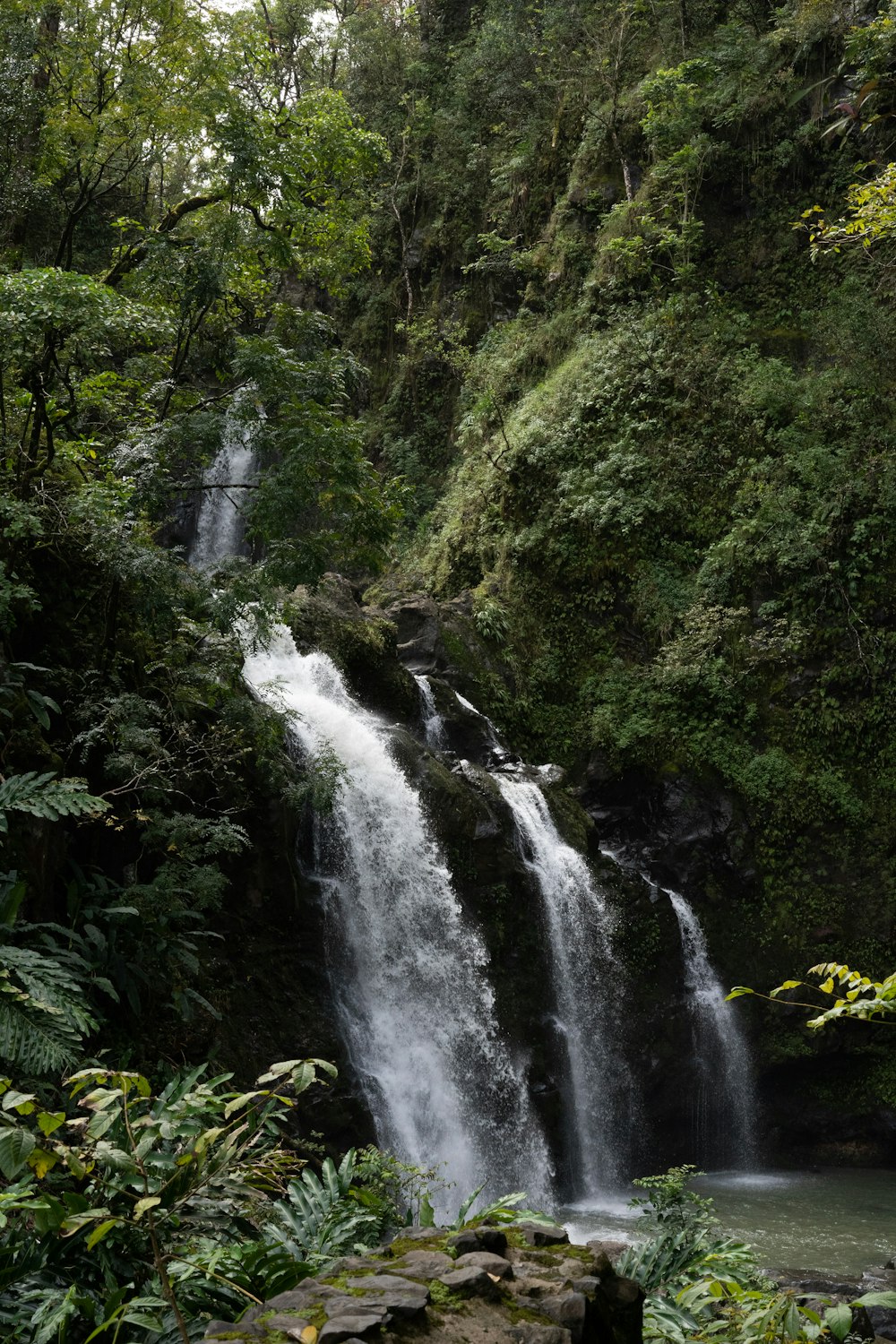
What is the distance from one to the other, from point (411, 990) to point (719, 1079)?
525cm

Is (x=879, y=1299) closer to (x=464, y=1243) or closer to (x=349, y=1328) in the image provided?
(x=464, y=1243)

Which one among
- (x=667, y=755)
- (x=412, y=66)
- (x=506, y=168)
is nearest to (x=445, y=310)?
(x=506, y=168)

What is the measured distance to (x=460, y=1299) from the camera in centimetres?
291

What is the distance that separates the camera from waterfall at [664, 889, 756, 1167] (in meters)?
12.8

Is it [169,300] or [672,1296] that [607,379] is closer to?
[169,300]

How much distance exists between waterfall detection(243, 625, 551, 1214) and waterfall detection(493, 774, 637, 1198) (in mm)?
1104

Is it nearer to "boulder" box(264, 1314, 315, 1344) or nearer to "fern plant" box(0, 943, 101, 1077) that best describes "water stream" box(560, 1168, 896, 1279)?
"fern plant" box(0, 943, 101, 1077)

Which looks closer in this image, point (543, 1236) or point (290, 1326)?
point (290, 1326)

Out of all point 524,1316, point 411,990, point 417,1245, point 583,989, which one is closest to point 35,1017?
point 417,1245

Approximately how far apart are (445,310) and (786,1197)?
20307mm

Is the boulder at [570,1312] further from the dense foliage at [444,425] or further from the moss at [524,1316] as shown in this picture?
the dense foliage at [444,425]

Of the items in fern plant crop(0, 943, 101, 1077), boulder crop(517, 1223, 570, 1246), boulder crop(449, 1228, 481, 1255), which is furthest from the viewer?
fern plant crop(0, 943, 101, 1077)

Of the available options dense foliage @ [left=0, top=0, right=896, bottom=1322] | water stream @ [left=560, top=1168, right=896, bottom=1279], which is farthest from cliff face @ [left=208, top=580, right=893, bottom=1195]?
water stream @ [left=560, top=1168, right=896, bottom=1279]

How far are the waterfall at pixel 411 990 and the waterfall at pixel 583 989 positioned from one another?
1.10 m
